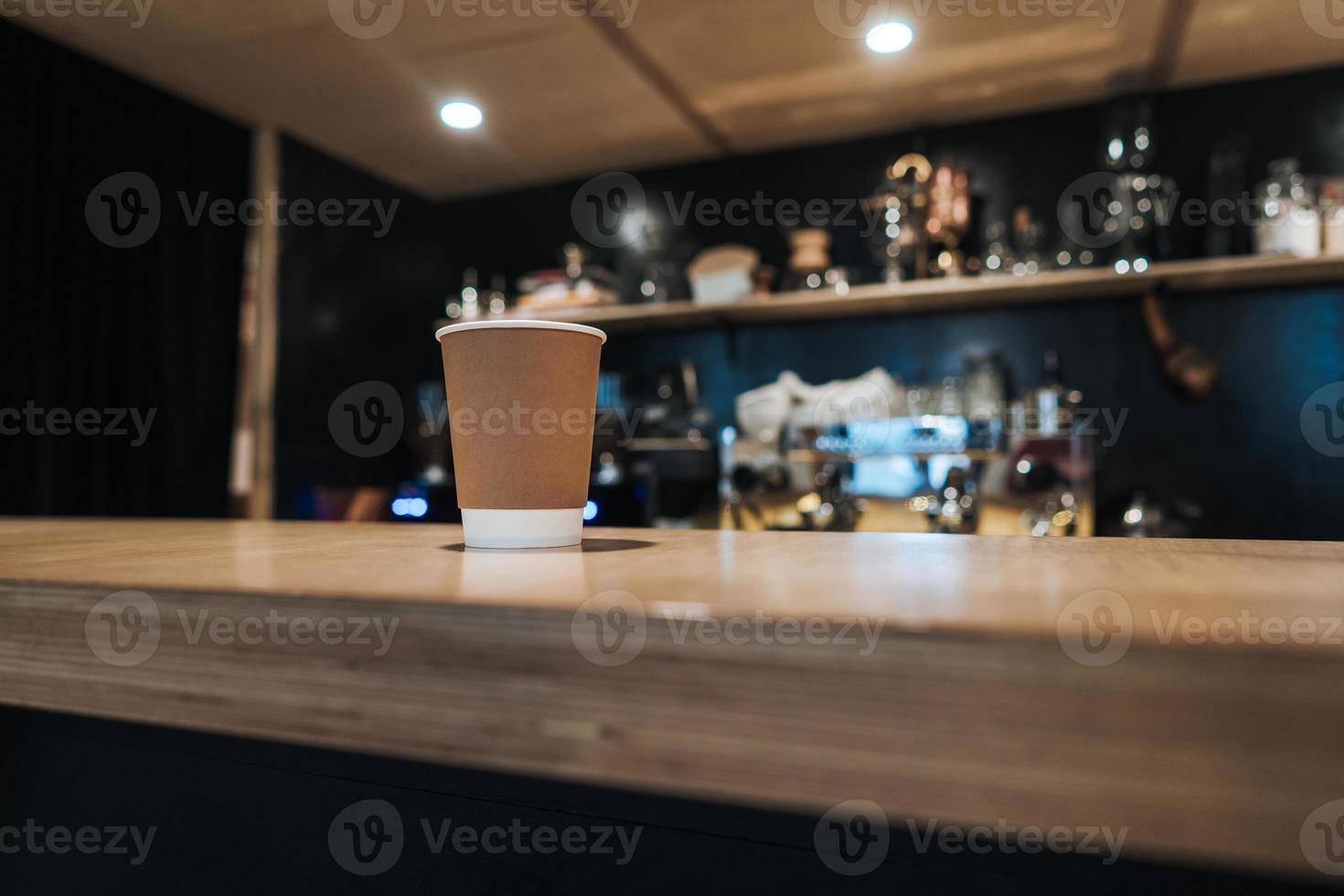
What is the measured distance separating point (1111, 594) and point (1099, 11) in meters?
2.53

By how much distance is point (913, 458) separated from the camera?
282cm

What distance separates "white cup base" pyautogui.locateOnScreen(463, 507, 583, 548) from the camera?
59 cm

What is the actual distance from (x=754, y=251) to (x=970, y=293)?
0.91 meters

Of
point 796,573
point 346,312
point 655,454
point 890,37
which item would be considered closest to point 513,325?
point 796,573

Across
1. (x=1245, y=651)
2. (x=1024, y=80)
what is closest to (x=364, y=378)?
(x=1024, y=80)

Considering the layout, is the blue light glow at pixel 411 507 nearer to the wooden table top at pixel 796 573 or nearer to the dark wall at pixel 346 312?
the dark wall at pixel 346 312

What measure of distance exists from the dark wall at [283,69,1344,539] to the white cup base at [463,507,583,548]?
2569 millimetres

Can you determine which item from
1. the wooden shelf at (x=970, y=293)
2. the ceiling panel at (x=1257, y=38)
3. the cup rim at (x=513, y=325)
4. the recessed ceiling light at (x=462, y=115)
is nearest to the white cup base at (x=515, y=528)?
the cup rim at (x=513, y=325)

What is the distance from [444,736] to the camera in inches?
11.6

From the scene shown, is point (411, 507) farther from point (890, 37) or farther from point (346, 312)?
point (890, 37)

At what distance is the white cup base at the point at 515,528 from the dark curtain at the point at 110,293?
2.38 metres

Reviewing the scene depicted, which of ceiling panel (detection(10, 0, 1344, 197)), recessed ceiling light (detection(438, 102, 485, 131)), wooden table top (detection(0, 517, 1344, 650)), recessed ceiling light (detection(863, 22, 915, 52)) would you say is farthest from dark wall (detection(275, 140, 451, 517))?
wooden table top (detection(0, 517, 1344, 650))

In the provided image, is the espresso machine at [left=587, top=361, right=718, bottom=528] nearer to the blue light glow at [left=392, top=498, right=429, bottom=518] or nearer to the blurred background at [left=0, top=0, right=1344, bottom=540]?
the blurred background at [left=0, top=0, right=1344, bottom=540]

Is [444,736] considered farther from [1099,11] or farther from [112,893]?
[1099,11]
